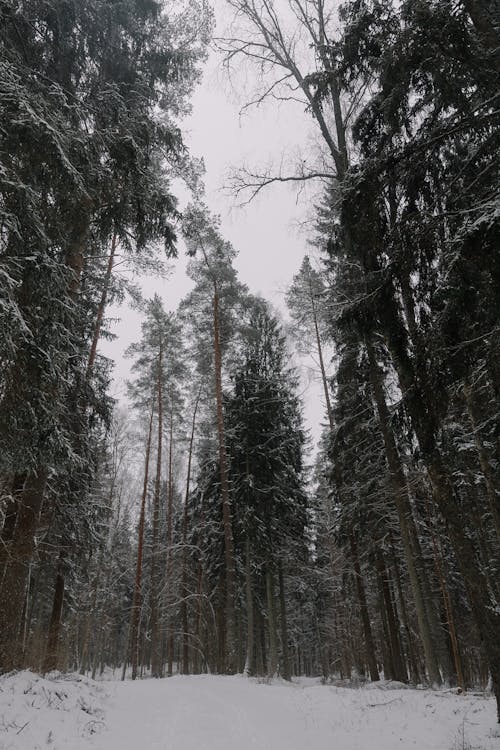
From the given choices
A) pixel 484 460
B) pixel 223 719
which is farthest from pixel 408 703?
pixel 484 460

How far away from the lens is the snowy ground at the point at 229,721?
15.5 feet

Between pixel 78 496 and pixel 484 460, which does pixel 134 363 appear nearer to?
pixel 78 496

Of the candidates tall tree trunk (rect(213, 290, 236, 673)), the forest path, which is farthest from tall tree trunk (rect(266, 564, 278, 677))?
the forest path

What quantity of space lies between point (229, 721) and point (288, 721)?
943 mm

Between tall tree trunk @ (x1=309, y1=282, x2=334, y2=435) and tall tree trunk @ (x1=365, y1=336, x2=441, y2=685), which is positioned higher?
tall tree trunk @ (x1=309, y1=282, x2=334, y2=435)

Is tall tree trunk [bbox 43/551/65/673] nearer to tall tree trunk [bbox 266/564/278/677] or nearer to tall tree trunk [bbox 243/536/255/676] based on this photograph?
tall tree trunk [bbox 243/536/255/676]

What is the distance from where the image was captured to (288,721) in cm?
657

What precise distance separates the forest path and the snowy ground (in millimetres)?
13

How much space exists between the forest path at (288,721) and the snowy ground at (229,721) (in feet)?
0.04

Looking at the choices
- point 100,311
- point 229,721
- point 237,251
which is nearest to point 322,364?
point 237,251

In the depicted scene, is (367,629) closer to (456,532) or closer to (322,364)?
(322,364)

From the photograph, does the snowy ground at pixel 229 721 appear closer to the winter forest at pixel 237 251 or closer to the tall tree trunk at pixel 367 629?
the winter forest at pixel 237 251

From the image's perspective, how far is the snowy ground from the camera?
186 inches

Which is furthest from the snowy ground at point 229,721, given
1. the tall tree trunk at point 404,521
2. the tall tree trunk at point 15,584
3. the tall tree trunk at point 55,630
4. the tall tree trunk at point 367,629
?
the tall tree trunk at point 367,629
